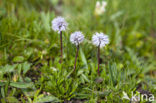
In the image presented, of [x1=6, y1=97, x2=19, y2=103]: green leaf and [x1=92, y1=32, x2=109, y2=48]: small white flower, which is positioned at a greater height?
[x1=92, y1=32, x2=109, y2=48]: small white flower

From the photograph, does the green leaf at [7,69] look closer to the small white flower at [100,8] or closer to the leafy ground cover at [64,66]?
the leafy ground cover at [64,66]

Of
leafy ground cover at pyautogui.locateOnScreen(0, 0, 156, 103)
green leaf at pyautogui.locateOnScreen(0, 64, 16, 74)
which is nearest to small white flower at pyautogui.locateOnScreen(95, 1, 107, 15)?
leafy ground cover at pyautogui.locateOnScreen(0, 0, 156, 103)

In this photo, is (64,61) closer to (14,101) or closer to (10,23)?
(14,101)

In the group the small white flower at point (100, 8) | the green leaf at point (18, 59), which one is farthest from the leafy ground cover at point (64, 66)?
the small white flower at point (100, 8)

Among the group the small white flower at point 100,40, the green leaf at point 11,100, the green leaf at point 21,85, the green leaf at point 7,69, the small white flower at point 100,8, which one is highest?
the small white flower at point 100,8

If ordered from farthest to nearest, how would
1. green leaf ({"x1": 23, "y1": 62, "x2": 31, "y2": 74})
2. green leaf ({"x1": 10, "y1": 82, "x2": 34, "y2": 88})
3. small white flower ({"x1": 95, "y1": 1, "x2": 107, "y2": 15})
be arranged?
small white flower ({"x1": 95, "y1": 1, "x2": 107, "y2": 15}), green leaf ({"x1": 23, "y1": 62, "x2": 31, "y2": 74}), green leaf ({"x1": 10, "y1": 82, "x2": 34, "y2": 88})

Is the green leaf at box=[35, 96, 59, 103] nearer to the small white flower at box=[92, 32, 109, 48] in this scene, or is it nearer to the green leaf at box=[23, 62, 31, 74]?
the green leaf at box=[23, 62, 31, 74]

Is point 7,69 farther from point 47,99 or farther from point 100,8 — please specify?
point 100,8

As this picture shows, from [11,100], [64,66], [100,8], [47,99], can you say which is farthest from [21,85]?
[100,8]

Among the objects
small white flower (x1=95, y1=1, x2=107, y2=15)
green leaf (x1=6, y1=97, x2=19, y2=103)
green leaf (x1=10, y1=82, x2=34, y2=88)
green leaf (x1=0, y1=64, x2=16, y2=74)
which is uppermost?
small white flower (x1=95, y1=1, x2=107, y2=15)

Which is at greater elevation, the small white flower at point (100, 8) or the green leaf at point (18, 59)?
the small white flower at point (100, 8)

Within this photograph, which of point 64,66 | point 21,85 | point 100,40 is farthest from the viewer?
point 64,66

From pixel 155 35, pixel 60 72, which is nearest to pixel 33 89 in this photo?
pixel 60 72
